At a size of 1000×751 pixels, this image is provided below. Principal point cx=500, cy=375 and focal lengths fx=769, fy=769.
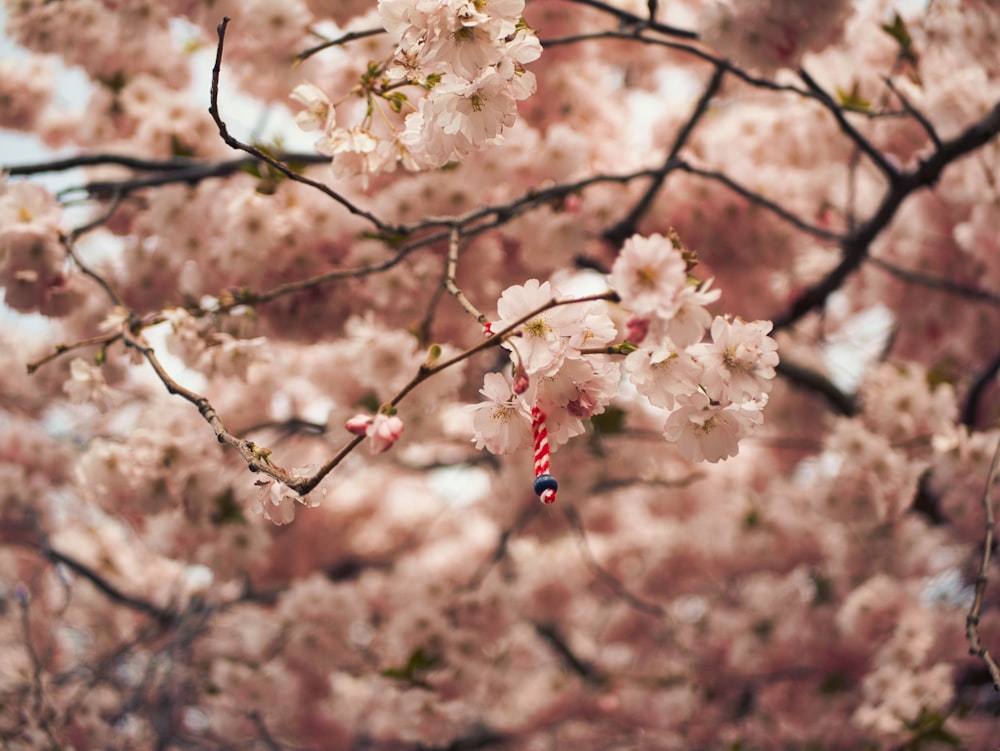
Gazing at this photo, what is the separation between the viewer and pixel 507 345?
796mm

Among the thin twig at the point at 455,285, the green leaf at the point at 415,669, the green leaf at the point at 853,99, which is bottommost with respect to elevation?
the thin twig at the point at 455,285

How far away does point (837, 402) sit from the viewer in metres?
2.80

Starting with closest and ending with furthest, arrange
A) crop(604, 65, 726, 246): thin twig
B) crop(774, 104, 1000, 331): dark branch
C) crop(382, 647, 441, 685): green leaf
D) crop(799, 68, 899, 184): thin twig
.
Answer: crop(799, 68, 899, 184): thin twig < crop(774, 104, 1000, 331): dark branch < crop(604, 65, 726, 246): thin twig < crop(382, 647, 441, 685): green leaf

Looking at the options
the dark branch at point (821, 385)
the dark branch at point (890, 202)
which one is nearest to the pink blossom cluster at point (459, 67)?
the dark branch at point (890, 202)

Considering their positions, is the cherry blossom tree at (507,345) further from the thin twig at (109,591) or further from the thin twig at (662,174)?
the thin twig at (109,591)

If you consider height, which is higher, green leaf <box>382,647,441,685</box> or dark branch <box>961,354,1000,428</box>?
dark branch <box>961,354,1000,428</box>

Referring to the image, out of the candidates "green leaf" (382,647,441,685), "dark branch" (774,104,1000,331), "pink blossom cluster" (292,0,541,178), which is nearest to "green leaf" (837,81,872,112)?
"dark branch" (774,104,1000,331)

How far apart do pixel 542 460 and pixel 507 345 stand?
12 cm

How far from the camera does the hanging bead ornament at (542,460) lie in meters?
0.75

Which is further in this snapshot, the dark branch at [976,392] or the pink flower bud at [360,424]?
the dark branch at [976,392]

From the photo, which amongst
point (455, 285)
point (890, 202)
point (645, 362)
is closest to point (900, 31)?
point (890, 202)

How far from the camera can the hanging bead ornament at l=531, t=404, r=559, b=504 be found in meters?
0.75

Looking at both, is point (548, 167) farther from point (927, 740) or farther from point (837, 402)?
point (927, 740)

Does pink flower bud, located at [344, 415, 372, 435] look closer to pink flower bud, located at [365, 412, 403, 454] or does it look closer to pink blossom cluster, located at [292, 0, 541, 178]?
pink flower bud, located at [365, 412, 403, 454]
